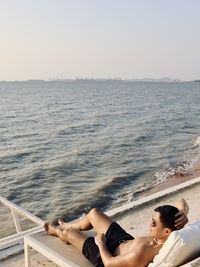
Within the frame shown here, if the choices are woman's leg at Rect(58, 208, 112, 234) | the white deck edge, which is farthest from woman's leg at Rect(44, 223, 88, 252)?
the white deck edge

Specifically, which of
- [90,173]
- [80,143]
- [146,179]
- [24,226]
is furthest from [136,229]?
[80,143]

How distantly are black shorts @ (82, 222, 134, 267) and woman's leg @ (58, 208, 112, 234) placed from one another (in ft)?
0.34

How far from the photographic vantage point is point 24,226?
843 cm

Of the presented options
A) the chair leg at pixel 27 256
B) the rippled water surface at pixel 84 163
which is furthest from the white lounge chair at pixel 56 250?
the rippled water surface at pixel 84 163

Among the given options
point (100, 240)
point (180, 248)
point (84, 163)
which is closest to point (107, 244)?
point (100, 240)

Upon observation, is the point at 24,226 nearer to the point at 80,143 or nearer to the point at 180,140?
the point at 80,143

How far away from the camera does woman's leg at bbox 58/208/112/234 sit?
14.6 ft

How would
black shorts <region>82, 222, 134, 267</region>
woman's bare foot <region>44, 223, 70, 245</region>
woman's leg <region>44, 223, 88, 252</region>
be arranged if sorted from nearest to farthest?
black shorts <region>82, 222, 134, 267</region> → woman's leg <region>44, 223, 88, 252</region> → woman's bare foot <region>44, 223, 70, 245</region>

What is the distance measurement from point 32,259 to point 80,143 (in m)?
15.4

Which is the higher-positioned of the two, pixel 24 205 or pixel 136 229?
pixel 136 229

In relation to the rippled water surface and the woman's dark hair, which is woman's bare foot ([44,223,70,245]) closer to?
the woman's dark hair

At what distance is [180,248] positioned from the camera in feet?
10.5

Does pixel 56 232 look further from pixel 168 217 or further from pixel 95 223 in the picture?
pixel 168 217

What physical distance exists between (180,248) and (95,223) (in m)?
1.45
